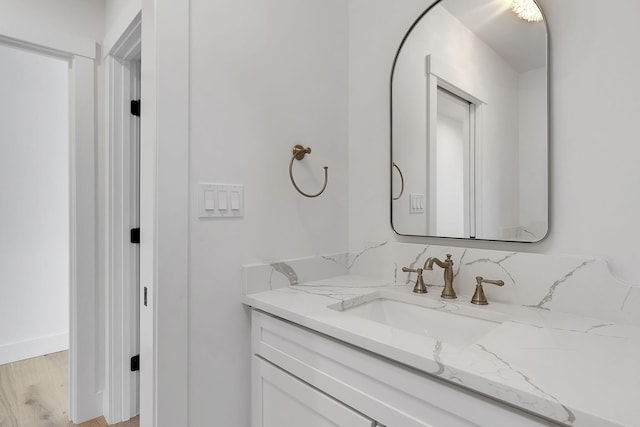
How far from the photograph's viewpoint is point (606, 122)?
96 cm

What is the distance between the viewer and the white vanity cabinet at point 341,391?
667 millimetres

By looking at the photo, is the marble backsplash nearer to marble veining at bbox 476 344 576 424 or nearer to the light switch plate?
the light switch plate

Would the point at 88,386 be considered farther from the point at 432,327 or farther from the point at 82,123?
the point at 432,327

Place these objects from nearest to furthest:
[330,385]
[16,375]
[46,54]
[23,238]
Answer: [330,385], [46,54], [16,375], [23,238]

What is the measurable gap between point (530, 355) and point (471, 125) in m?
0.82

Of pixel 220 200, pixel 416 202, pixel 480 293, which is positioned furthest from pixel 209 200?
pixel 480 293

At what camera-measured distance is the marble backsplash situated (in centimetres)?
95

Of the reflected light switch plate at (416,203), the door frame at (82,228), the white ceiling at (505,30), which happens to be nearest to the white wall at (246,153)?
the reflected light switch plate at (416,203)

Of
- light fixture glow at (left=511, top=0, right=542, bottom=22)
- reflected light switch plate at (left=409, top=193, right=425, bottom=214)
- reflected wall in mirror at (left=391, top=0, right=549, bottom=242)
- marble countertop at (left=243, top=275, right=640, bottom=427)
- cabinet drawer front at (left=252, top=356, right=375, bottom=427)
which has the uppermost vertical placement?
light fixture glow at (left=511, top=0, right=542, bottom=22)

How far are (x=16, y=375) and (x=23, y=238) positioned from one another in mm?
988

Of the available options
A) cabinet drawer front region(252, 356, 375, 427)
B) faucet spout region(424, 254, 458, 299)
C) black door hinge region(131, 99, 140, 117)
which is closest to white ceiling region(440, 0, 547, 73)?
faucet spout region(424, 254, 458, 299)

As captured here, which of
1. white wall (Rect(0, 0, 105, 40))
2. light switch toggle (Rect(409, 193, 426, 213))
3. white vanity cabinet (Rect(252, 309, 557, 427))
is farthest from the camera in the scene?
white wall (Rect(0, 0, 105, 40))

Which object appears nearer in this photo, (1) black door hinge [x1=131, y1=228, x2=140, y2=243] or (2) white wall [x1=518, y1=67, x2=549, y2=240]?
(2) white wall [x1=518, y1=67, x2=549, y2=240]

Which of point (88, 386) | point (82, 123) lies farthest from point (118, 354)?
point (82, 123)
